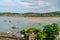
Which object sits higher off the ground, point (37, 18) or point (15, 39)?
point (15, 39)

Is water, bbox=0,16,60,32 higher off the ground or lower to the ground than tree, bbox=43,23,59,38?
lower

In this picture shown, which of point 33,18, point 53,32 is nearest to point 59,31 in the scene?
point 53,32

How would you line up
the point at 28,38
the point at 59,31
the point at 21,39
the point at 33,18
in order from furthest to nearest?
1. the point at 33,18
2. the point at 59,31
3. the point at 21,39
4. the point at 28,38

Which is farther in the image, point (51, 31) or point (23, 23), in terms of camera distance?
point (23, 23)

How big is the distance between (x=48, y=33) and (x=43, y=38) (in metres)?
0.36

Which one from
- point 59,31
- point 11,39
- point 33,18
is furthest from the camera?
point 33,18

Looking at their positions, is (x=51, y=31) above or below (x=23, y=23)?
above

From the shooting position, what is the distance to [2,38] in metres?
8.29

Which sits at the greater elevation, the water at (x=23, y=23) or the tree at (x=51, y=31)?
the tree at (x=51, y=31)

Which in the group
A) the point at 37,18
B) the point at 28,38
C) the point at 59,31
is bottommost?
the point at 37,18

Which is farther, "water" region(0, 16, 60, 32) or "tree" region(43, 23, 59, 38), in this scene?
"water" region(0, 16, 60, 32)

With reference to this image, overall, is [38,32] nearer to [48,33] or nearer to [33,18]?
[48,33]

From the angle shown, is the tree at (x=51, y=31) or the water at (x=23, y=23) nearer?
the tree at (x=51, y=31)

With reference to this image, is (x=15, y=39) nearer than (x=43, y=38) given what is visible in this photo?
Yes
